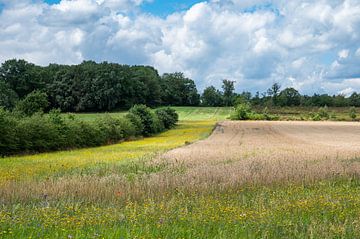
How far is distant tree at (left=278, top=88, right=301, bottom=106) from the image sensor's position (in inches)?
6437

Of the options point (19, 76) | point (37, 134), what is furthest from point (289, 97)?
point (37, 134)

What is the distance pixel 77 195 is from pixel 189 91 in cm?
16804

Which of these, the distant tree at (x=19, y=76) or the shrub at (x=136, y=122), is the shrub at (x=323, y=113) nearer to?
the shrub at (x=136, y=122)

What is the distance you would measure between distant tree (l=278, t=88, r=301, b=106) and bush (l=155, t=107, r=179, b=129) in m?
70.6

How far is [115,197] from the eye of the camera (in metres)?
14.3

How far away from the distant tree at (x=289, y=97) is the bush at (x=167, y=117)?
70.6 metres

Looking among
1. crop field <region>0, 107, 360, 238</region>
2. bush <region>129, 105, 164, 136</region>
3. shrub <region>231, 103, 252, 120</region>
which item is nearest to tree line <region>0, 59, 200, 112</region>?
shrub <region>231, 103, 252, 120</region>

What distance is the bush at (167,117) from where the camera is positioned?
9231 centimetres

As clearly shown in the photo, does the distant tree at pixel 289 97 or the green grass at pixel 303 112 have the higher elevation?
the distant tree at pixel 289 97

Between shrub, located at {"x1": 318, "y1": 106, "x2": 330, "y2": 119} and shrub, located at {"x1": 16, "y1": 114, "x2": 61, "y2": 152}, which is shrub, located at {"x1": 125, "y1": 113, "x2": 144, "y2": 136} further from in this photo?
shrub, located at {"x1": 318, "y1": 106, "x2": 330, "y2": 119}

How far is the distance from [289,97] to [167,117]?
8945 cm

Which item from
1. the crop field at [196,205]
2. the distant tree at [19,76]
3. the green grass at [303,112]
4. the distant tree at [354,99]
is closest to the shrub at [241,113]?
the green grass at [303,112]

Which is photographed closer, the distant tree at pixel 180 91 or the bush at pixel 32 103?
the bush at pixel 32 103

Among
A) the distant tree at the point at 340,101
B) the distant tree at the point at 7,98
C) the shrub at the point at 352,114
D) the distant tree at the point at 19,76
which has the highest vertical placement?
the distant tree at the point at 19,76
